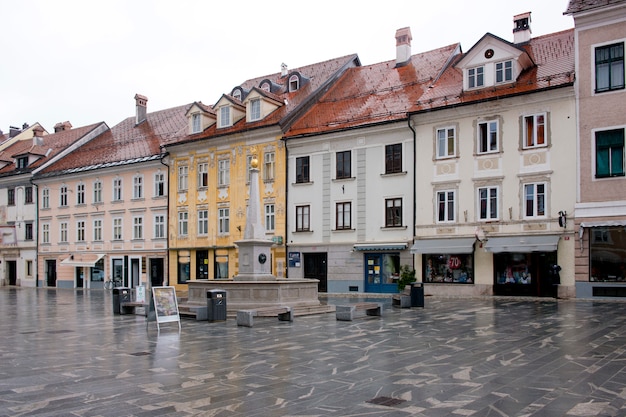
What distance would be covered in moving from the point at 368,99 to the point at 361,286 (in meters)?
10.9

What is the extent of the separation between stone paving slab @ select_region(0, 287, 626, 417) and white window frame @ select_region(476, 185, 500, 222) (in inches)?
435

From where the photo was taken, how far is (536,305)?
24.8 m

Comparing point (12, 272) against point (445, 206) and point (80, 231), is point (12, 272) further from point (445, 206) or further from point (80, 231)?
point (445, 206)

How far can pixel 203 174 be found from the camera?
4094cm

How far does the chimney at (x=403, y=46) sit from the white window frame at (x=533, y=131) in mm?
11972

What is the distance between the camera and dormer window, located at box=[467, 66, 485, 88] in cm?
3088

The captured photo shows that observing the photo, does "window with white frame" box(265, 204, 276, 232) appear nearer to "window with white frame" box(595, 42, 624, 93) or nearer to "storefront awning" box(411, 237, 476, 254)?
"storefront awning" box(411, 237, 476, 254)

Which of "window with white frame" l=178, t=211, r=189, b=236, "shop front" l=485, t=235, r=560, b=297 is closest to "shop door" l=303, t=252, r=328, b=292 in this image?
"window with white frame" l=178, t=211, r=189, b=236

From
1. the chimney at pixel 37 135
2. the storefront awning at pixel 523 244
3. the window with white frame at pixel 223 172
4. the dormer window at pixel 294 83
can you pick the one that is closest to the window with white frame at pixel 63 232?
the chimney at pixel 37 135

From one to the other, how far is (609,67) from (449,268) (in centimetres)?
1140

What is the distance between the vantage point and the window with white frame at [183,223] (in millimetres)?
41594

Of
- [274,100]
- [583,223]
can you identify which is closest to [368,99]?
[274,100]

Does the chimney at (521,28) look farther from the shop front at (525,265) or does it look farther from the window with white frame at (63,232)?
the window with white frame at (63,232)

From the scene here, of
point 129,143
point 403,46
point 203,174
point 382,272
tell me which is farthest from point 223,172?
point 403,46
